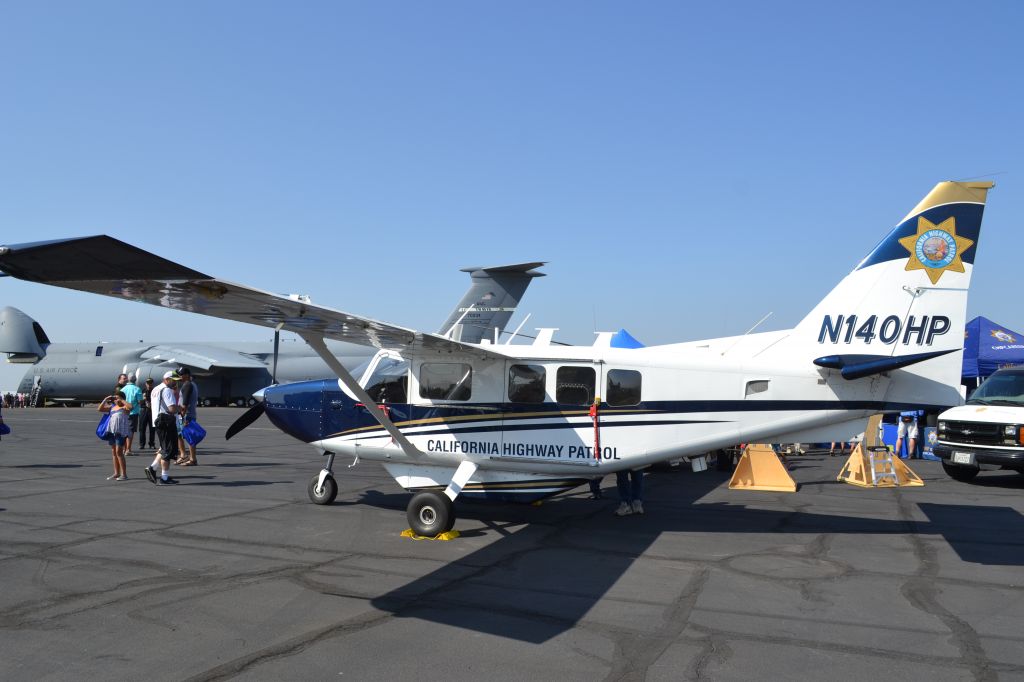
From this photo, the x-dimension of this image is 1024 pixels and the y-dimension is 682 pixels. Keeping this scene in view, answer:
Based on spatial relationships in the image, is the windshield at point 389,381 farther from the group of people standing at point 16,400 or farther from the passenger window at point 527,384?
the group of people standing at point 16,400

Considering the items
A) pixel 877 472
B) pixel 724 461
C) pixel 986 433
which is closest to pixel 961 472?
pixel 986 433

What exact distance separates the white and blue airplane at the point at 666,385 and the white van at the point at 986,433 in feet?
23.0

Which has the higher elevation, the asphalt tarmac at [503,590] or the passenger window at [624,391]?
the passenger window at [624,391]

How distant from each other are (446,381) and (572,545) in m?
A: 2.78

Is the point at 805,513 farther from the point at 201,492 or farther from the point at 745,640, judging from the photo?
the point at 201,492

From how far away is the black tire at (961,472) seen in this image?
53.3 ft

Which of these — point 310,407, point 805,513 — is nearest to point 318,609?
point 310,407

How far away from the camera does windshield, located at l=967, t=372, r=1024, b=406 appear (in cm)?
1685

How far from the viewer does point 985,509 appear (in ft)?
39.9

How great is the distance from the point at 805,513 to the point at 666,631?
6.62m

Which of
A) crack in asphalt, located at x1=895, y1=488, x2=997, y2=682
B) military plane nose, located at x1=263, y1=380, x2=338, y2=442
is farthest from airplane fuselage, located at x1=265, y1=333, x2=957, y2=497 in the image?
crack in asphalt, located at x1=895, y1=488, x2=997, y2=682

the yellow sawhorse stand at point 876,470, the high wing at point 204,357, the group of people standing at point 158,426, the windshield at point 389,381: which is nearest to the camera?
the windshield at point 389,381

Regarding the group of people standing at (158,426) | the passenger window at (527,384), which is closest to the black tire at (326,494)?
the passenger window at (527,384)

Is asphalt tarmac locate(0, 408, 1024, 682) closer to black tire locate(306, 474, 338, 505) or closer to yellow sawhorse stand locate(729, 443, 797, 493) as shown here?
black tire locate(306, 474, 338, 505)
